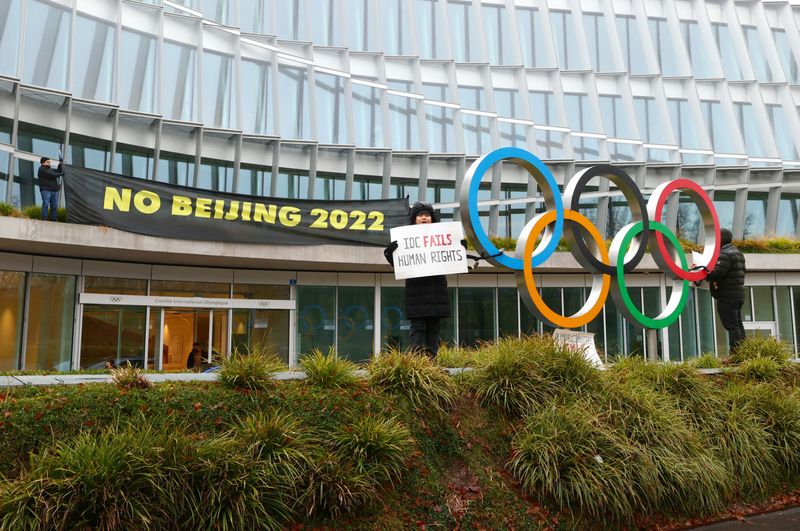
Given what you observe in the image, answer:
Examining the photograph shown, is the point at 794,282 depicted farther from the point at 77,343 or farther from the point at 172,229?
the point at 77,343

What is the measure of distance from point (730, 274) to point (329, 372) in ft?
26.7

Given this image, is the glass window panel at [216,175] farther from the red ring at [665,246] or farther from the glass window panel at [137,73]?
the red ring at [665,246]

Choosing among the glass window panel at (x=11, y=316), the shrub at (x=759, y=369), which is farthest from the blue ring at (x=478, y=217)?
the glass window panel at (x=11, y=316)

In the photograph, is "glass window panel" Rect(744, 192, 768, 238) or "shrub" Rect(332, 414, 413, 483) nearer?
"shrub" Rect(332, 414, 413, 483)

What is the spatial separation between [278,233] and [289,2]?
35.8ft

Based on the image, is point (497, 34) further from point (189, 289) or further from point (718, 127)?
point (189, 289)

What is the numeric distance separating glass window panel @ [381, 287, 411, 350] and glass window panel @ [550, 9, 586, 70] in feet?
43.4

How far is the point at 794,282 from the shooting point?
24.0 m

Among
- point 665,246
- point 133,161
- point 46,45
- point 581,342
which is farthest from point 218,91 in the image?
point 581,342

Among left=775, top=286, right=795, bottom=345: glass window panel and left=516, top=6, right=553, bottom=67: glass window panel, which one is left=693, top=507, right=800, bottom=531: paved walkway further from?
left=516, top=6, right=553, bottom=67: glass window panel

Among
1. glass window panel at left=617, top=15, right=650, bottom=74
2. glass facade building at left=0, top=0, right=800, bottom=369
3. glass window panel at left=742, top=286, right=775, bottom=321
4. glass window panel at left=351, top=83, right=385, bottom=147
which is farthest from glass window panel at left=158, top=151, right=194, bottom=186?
glass window panel at left=742, top=286, right=775, bottom=321

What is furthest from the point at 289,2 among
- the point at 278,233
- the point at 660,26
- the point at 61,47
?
the point at 660,26

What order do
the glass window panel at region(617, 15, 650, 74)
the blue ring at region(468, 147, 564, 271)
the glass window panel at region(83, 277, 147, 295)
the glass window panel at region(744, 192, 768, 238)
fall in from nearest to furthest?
the blue ring at region(468, 147, 564, 271), the glass window panel at region(83, 277, 147, 295), the glass window panel at region(744, 192, 768, 238), the glass window panel at region(617, 15, 650, 74)

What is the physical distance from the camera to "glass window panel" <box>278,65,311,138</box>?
22.0 meters
